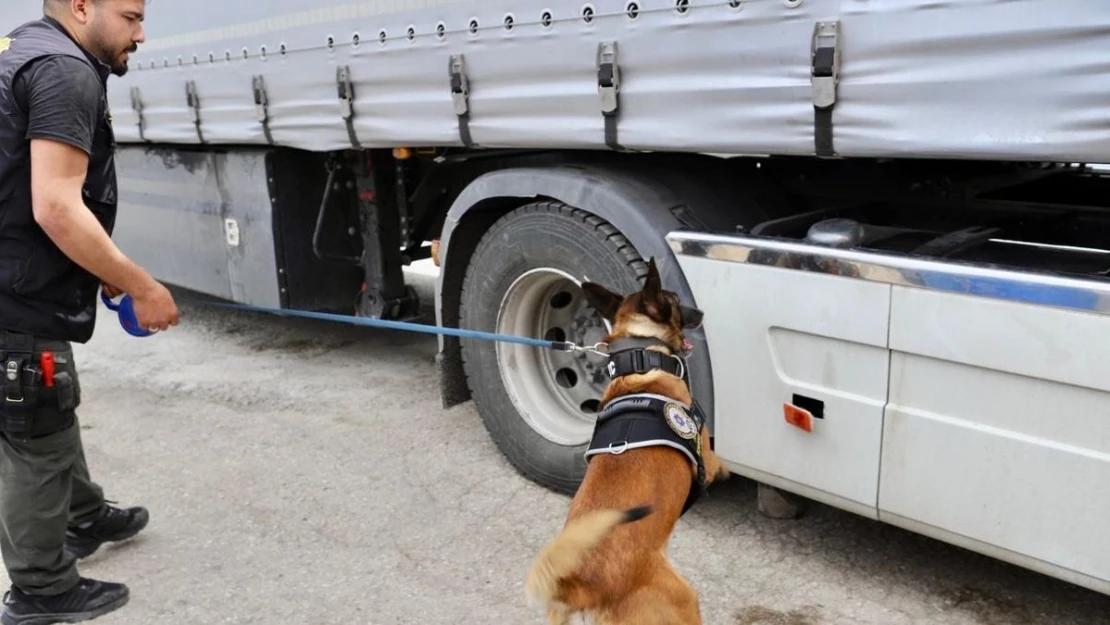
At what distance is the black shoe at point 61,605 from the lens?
3.05 metres

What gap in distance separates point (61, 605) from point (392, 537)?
1.12 metres

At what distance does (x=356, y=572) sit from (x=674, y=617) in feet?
4.98

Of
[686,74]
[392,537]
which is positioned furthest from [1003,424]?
[392,537]

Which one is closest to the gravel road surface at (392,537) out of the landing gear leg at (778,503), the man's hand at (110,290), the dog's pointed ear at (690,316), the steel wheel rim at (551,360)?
the landing gear leg at (778,503)

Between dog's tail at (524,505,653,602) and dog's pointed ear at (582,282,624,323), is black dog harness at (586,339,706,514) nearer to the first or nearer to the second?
dog's pointed ear at (582,282,624,323)

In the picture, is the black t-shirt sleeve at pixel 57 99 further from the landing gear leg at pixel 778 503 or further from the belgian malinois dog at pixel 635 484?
the landing gear leg at pixel 778 503

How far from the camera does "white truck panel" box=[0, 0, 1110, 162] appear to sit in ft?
7.46

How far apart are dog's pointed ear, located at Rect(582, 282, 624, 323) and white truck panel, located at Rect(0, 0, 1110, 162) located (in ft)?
1.93

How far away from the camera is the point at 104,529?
11.6 ft

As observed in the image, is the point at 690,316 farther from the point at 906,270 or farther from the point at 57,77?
the point at 57,77

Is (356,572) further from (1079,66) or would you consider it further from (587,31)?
(1079,66)

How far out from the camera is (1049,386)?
2391 mm

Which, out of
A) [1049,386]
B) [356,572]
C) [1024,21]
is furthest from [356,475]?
[1024,21]

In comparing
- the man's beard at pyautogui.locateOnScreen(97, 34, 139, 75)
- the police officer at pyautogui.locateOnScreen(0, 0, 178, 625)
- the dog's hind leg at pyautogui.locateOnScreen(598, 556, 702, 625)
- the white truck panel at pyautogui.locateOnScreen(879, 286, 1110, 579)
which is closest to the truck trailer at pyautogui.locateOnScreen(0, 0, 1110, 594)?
the white truck panel at pyautogui.locateOnScreen(879, 286, 1110, 579)
